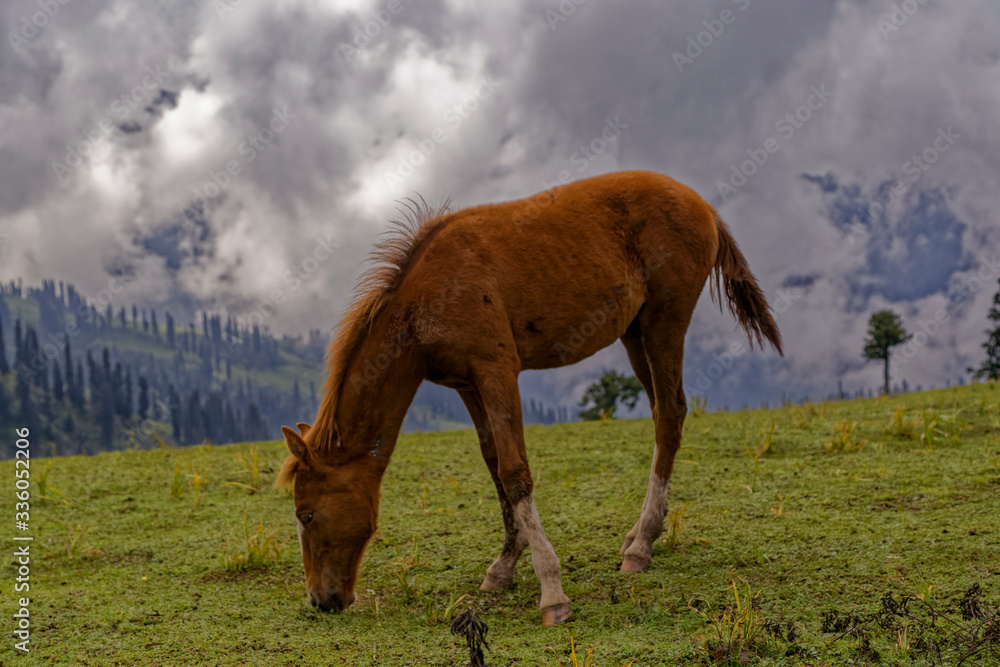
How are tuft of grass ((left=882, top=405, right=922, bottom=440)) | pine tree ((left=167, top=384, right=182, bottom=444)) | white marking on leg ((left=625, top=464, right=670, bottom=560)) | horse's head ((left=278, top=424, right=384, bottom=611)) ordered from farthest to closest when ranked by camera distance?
pine tree ((left=167, top=384, right=182, bottom=444)) → tuft of grass ((left=882, top=405, right=922, bottom=440)) → white marking on leg ((left=625, top=464, right=670, bottom=560)) → horse's head ((left=278, top=424, right=384, bottom=611))

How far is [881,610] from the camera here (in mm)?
3826

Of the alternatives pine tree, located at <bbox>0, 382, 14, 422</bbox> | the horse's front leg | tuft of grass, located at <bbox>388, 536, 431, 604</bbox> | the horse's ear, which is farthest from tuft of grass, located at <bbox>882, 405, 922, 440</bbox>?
pine tree, located at <bbox>0, 382, 14, 422</bbox>

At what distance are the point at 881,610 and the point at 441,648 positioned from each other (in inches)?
96.1

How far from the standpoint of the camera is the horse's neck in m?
4.95

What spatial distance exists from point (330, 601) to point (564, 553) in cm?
196

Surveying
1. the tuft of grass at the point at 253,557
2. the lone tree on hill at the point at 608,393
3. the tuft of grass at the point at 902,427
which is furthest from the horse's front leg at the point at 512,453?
the lone tree on hill at the point at 608,393

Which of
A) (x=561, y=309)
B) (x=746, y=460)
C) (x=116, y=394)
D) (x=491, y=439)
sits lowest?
(x=746, y=460)

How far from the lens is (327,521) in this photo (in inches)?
190

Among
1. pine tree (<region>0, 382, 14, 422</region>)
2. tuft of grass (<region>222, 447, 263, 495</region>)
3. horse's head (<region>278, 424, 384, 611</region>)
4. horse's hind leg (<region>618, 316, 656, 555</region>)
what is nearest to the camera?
horse's head (<region>278, 424, 384, 611</region>)

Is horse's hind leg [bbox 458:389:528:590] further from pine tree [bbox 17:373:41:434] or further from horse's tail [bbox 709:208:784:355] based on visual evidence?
pine tree [bbox 17:373:41:434]

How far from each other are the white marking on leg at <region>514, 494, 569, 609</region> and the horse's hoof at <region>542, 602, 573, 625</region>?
0.9 inches

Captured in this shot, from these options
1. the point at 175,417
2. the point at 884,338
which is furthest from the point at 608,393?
the point at 175,417

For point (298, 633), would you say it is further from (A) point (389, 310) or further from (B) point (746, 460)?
(B) point (746, 460)

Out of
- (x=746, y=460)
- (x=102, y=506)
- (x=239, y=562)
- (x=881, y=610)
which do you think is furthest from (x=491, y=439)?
(x=102, y=506)
